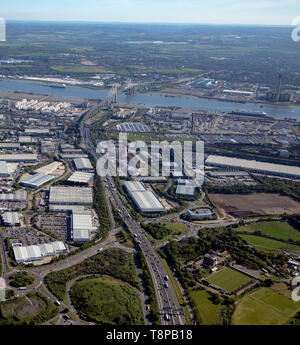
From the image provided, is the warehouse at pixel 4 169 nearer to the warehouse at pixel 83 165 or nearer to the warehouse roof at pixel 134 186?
the warehouse at pixel 83 165

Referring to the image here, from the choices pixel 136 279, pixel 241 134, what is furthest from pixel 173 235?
pixel 241 134

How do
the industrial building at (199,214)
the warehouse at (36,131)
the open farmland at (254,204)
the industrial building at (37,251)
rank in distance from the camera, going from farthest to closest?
the warehouse at (36,131), the open farmland at (254,204), the industrial building at (199,214), the industrial building at (37,251)

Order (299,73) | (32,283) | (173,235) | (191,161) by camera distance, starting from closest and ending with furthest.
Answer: (32,283), (173,235), (191,161), (299,73)

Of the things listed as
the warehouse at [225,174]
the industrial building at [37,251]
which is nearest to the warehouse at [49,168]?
the industrial building at [37,251]

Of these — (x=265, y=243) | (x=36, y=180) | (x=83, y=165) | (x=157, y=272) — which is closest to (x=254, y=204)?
(x=265, y=243)

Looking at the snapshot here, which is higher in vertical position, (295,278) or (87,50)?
(87,50)

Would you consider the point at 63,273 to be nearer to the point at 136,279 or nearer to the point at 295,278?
the point at 136,279
